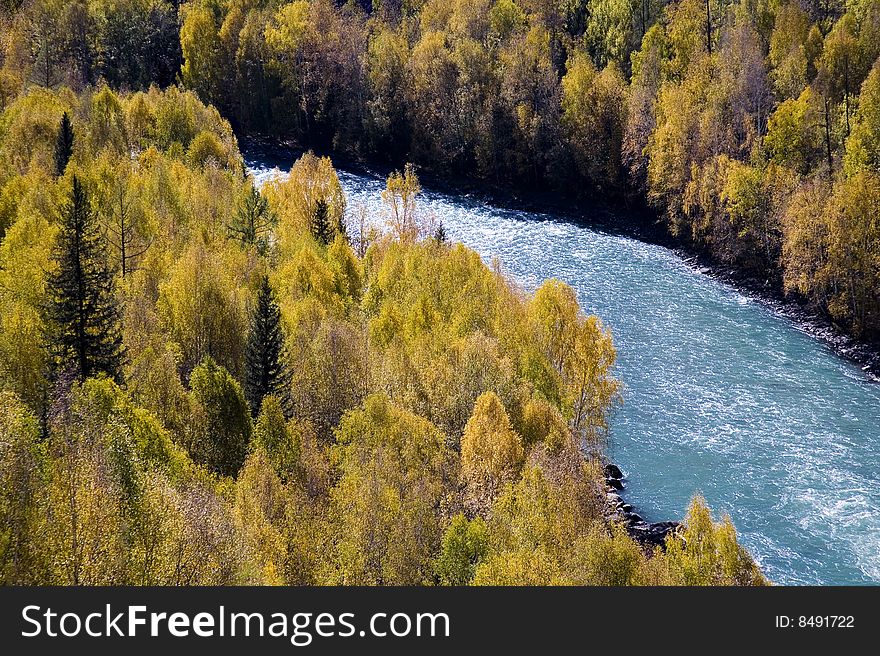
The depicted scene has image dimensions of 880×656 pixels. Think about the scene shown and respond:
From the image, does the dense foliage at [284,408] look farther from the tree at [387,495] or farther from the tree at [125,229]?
the tree at [125,229]

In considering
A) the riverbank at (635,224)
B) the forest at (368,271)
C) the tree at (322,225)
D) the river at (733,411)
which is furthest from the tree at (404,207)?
the riverbank at (635,224)

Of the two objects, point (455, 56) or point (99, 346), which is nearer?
point (99, 346)

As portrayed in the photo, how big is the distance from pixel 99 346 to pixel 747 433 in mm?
37521

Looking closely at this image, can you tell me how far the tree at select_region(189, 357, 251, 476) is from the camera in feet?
143

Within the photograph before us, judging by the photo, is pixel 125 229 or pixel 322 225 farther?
pixel 322 225

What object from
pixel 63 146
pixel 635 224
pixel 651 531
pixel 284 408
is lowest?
pixel 651 531

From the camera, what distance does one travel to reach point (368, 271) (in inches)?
2753

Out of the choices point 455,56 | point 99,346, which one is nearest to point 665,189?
point 455,56

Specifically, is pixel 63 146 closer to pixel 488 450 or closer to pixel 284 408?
pixel 284 408

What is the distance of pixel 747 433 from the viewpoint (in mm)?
57844

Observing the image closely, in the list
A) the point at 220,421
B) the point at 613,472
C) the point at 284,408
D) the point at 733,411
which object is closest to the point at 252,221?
the point at 284,408

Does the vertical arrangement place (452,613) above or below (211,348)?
above

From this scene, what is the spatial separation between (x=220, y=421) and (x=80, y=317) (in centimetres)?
1139

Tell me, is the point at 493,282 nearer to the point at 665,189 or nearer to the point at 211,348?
the point at 211,348
